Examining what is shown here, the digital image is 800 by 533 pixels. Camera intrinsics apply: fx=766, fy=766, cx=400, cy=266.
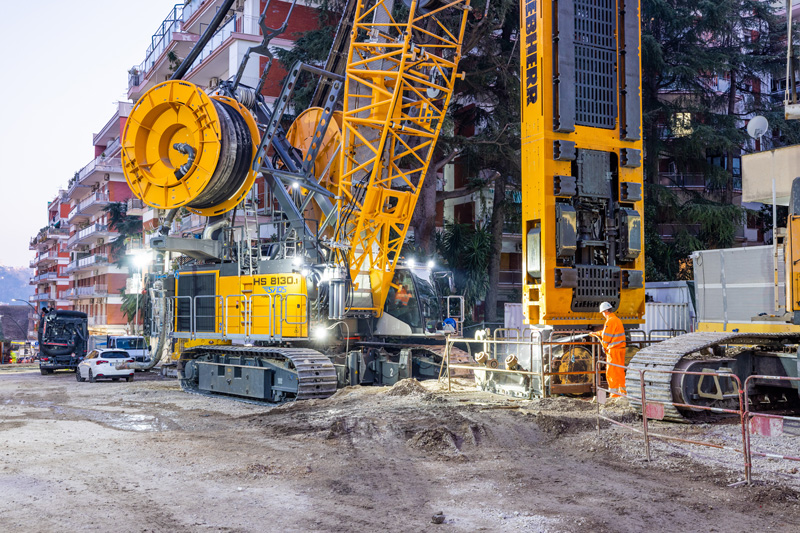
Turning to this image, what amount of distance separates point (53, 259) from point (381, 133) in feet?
317

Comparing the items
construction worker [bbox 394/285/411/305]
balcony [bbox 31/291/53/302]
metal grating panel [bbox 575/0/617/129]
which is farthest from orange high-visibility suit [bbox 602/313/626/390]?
balcony [bbox 31/291/53/302]

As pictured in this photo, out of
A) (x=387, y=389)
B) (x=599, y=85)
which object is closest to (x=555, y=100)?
(x=599, y=85)

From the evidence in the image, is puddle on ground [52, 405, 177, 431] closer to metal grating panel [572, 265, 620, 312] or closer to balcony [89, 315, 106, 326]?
metal grating panel [572, 265, 620, 312]

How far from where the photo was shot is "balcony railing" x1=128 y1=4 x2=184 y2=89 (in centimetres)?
5184

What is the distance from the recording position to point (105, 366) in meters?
27.8

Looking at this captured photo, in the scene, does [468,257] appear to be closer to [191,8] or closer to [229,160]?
[229,160]

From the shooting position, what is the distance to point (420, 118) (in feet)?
61.4

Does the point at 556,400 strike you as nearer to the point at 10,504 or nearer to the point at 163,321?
the point at 10,504

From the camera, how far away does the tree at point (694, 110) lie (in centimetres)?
3147

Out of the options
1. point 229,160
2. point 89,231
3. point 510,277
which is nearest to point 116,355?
point 229,160

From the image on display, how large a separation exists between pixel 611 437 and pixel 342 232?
30.8ft

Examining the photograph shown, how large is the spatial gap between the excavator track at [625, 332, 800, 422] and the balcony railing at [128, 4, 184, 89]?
46845 mm

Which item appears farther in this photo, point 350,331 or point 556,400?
point 350,331

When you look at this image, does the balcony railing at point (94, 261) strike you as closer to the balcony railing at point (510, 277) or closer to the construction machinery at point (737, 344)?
the balcony railing at point (510, 277)
